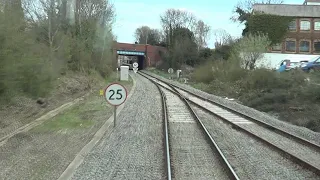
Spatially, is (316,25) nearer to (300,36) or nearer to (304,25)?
(304,25)

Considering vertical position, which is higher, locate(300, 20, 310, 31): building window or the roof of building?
the roof of building

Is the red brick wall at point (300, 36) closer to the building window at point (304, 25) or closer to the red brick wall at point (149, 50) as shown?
the building window at point (304, 25)

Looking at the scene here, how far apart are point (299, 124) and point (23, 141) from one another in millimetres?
12826

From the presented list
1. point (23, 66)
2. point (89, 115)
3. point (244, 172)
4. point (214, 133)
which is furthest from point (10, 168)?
point (89, 115)

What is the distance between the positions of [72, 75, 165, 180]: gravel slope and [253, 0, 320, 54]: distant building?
184 feet

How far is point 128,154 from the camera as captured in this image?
1127cm

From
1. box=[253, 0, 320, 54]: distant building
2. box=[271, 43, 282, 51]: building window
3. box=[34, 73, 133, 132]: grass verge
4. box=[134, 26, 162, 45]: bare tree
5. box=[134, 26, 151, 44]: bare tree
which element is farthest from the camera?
box=[134, 26, 151, 44]: bare tree

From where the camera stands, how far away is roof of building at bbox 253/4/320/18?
69831mm

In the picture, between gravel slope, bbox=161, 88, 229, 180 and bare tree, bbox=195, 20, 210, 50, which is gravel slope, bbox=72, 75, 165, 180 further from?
bare tree, bbox=195, 20, 210, 50

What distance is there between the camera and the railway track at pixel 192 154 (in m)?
9.16

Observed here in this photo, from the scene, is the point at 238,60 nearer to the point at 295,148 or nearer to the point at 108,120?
the point at 108,120

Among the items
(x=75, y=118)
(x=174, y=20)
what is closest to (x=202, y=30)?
(x=174, y=20)

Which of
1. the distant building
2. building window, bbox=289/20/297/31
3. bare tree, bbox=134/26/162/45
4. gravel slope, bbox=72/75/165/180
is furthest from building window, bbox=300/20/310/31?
bare tree, bbox=134/26/162/45

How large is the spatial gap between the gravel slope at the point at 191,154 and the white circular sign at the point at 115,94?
2148 millimetres
